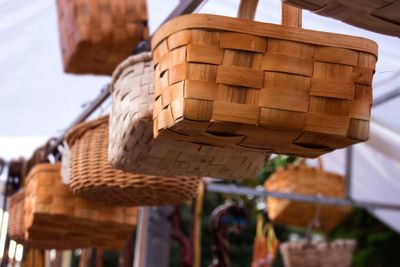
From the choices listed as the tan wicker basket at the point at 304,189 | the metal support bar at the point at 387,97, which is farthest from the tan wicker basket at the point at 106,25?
the tan wicker basket at the point at 304,189

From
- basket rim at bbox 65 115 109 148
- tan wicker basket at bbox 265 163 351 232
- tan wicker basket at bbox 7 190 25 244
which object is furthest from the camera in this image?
tan wicker basket at bbox 265 163 351 232

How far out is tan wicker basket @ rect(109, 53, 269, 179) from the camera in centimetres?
106

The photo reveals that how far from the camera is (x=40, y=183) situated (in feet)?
5.72

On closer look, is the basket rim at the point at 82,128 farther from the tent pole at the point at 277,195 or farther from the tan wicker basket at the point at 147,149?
the tent pole at the point at 277,195

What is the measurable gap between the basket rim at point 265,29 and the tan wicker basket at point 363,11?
0.10m

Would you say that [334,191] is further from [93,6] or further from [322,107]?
[322,107]

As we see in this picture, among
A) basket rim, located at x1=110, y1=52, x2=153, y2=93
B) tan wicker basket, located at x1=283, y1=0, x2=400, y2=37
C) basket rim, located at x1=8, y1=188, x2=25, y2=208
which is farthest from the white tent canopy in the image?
tan wicker basket, located at x1=283, y1=0, x2=400, y2=37

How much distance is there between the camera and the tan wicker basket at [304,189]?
9.67ft

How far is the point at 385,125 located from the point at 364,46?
1688 mm

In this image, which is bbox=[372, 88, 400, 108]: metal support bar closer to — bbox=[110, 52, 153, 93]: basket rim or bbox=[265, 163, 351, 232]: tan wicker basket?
bbox=[265, 163, 351, 232]: tan wicker basket

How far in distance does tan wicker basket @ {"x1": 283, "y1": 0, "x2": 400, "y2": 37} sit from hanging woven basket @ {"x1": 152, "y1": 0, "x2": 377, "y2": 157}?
100 mm

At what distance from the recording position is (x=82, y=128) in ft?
4.96

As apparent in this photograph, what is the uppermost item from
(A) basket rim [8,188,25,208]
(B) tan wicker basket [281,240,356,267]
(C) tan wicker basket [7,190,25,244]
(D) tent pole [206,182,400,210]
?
(D) tent pole [206,182,400,210]

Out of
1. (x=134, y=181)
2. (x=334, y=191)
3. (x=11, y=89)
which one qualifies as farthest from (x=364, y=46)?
(x=334, y=191)
